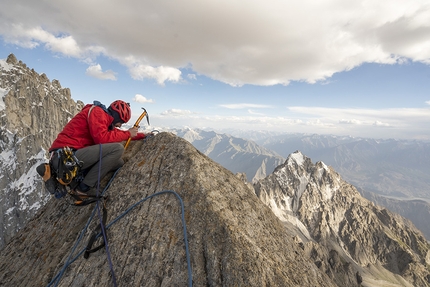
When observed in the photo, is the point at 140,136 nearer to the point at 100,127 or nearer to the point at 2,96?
the point at 100,127

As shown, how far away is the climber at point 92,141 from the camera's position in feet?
25.6

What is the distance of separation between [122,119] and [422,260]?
25772 centimetres

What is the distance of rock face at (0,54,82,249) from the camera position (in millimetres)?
145625

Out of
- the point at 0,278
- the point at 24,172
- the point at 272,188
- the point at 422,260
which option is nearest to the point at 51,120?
the point at 24,172

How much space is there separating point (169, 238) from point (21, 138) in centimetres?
20259

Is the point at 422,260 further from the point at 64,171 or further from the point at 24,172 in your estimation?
the point at 24,172

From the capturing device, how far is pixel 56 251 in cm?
733

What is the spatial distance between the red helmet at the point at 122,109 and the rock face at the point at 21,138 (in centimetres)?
18481

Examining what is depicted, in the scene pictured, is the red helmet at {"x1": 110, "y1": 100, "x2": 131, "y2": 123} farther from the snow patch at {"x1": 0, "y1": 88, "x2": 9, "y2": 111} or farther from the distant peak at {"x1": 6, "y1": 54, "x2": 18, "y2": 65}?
the distant peak at {"x1": 6, "y1": 54, "x2": 18, "y2": 65}

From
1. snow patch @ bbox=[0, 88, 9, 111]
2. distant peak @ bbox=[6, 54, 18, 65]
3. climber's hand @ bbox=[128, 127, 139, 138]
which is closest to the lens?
climber's hand @ bbox=[128, 127, 139, 138]

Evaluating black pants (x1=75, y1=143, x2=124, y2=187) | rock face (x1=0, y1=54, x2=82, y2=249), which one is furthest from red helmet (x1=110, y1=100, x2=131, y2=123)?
rock face (x1=0, y1=54, x2=82, y2=249)

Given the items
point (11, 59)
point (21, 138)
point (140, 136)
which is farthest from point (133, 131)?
point (11, 59)

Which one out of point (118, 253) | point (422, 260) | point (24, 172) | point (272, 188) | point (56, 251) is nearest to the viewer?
point (118, 253)

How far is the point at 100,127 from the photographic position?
25.8ft
